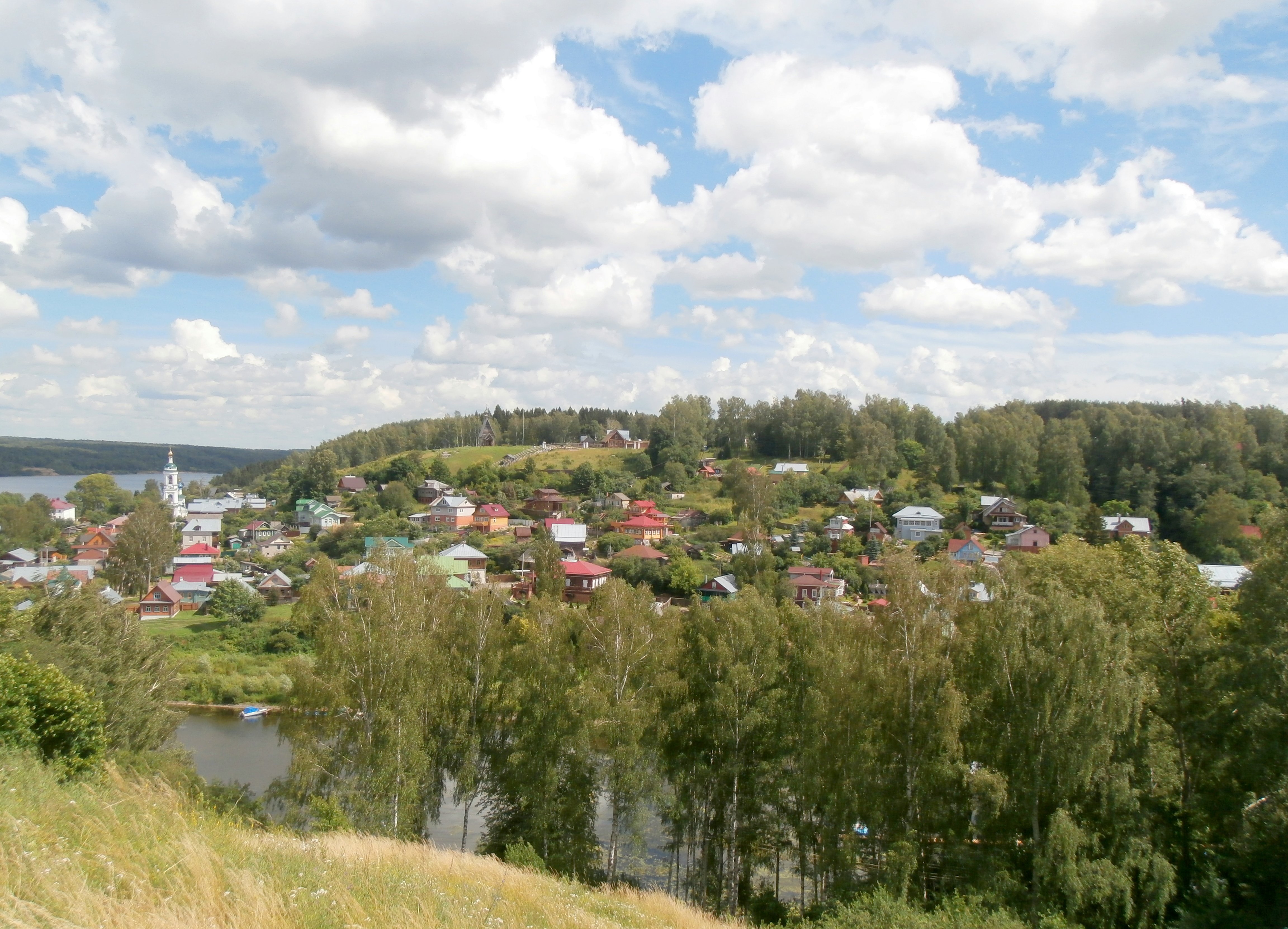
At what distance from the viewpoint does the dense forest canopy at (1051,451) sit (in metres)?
45.7

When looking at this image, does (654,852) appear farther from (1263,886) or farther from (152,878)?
(152,878)

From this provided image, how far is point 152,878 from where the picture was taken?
17.3 ft

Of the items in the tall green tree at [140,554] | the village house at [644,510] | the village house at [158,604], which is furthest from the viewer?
the village house at [644,510]

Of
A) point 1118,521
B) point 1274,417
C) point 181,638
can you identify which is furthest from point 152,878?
point 1274,417

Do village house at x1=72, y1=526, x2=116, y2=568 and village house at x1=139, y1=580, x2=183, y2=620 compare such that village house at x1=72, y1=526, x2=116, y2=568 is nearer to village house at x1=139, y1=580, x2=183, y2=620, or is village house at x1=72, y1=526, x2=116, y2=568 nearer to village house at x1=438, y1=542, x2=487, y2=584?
village house at x1=139, y1=580, x2=183, y2=620

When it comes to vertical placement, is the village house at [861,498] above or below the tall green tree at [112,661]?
above

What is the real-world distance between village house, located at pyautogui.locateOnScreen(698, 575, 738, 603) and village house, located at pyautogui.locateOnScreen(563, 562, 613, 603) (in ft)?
15.2

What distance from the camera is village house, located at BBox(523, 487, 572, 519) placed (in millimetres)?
55156

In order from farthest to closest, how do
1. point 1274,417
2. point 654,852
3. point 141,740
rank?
point 1274,417
point 654,852
point 141,740

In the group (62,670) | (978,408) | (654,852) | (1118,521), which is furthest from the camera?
(978,408)

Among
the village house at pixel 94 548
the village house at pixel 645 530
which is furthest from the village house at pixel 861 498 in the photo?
the village house at pixel 94 548

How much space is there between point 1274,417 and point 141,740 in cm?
6896

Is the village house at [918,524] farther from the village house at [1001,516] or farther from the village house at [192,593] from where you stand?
the village house at [192,593]

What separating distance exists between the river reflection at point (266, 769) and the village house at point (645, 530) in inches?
946
